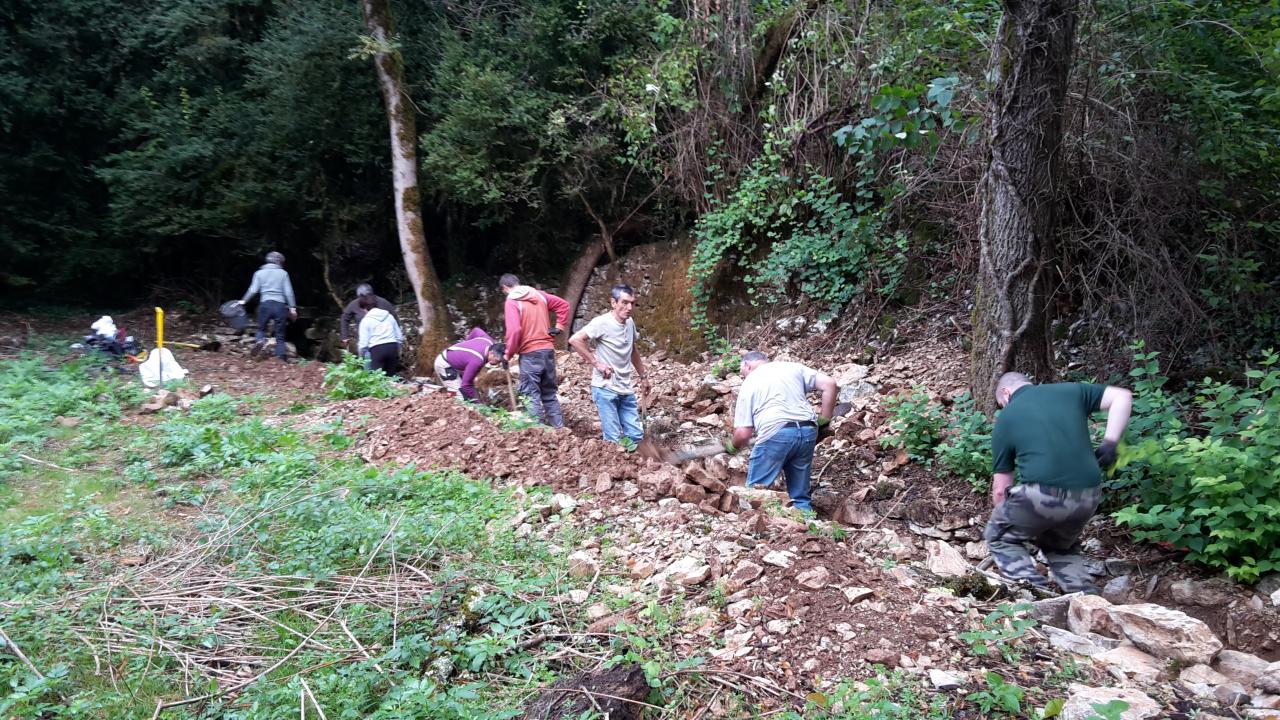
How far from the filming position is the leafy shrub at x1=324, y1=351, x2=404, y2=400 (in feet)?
26.8

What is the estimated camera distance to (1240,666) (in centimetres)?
336

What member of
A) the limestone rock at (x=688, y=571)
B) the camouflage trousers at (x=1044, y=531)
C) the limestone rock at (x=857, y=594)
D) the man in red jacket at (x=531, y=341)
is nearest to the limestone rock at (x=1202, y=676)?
the camouflage trousers at (x=1044, y=531)

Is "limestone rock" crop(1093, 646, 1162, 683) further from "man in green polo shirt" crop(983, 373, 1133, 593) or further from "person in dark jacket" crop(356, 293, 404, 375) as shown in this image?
"person in dark jacket" crop(356, 293, 404, 375)

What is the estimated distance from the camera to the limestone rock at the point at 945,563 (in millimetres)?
4336

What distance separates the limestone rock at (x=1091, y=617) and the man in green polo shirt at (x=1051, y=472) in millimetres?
583

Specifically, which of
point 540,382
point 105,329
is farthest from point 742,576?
point 105,329

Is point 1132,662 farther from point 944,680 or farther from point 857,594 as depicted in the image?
point 857,594

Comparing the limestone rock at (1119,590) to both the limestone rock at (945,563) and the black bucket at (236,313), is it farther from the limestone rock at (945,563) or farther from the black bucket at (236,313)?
the black bucket at (236,313)

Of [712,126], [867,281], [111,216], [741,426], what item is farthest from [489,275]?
[741,426]

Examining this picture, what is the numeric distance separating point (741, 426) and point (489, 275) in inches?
378

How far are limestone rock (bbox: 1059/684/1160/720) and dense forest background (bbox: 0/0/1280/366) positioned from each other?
3.70 m

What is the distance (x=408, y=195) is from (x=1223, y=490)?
1013 cm

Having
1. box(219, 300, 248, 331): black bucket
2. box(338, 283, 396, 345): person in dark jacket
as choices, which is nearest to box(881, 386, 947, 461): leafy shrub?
box(338, 283, 396, 345): person in dark jacket

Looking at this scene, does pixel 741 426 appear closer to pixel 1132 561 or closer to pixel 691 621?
pixel 691 621
